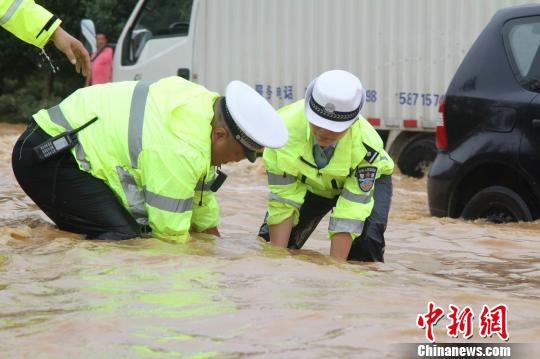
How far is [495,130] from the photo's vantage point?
8.06 meters

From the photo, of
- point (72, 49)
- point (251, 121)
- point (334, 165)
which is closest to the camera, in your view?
point (251, 121)

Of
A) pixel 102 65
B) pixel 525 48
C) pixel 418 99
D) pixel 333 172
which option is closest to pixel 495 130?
pixel 525 48

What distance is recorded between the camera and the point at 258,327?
446 centimetres

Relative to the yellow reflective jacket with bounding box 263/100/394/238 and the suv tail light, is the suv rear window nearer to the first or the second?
the suv tail light

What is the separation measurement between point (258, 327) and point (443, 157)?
4.25m

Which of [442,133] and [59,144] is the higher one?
→ [59,144]

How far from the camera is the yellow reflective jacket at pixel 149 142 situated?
5520 millimetres

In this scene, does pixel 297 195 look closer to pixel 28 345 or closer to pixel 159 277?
pixel 159 277

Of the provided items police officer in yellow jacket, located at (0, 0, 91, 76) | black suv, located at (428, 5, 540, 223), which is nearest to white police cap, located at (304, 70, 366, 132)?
police officer in yellow jacket, located at (0, 0, 91, 76)

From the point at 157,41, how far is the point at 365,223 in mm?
9365

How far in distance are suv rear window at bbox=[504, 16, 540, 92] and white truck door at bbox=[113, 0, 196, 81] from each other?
25.1 feet

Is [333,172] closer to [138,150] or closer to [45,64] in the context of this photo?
[138,150]

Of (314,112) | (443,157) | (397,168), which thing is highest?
(314,112)

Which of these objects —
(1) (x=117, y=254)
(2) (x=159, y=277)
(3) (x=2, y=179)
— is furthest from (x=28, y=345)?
(3) (x=2, y=179)
